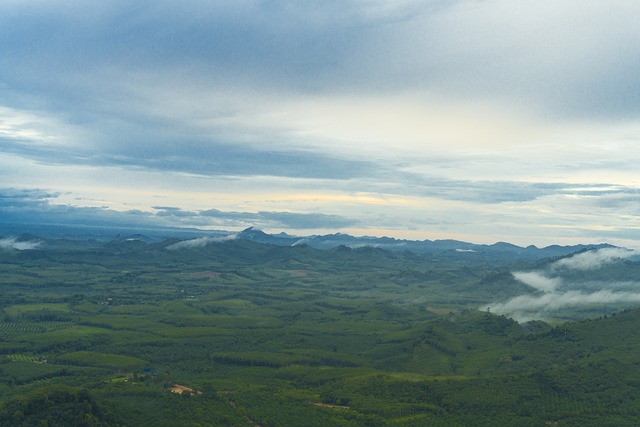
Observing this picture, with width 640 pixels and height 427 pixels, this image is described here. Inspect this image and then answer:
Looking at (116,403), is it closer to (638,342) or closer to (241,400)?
(241,400)

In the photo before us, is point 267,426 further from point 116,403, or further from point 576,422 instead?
point 576,422

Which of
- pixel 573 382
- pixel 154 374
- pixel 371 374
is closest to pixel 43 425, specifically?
pixel 154 374

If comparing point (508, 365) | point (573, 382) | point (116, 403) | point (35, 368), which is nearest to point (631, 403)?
point (573, 382)

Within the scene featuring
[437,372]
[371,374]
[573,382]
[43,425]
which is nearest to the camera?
[43,425]

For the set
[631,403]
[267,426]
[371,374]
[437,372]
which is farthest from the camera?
[437,372]

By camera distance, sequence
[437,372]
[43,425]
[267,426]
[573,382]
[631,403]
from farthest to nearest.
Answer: [437,372] → [573,382] → [631,403] → [267,426] → [43,425]

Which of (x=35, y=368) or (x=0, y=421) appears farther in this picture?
(x=35, y=368)

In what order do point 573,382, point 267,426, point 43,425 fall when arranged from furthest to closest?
point 573,382 < point 267,426 < point 43,425

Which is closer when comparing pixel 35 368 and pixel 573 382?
pixel 573 382

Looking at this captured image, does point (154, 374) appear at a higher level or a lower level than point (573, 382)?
lower
